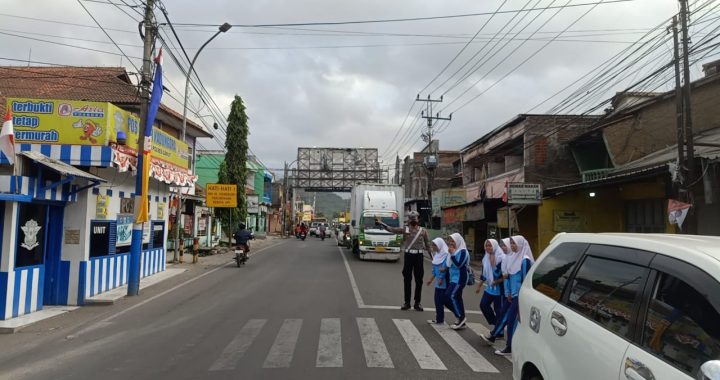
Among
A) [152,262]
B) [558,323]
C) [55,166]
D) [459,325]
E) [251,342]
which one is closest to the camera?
[558,323]

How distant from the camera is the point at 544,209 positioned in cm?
1966

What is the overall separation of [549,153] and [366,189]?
30.0ft

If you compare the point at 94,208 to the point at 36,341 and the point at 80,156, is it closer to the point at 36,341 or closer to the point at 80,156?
the point at 80,156

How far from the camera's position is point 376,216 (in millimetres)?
24797

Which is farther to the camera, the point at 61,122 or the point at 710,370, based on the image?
the point at 61,122

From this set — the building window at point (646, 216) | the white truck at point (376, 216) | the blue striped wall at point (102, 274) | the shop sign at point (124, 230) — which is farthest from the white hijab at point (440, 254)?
the white truck at point (376, 216)

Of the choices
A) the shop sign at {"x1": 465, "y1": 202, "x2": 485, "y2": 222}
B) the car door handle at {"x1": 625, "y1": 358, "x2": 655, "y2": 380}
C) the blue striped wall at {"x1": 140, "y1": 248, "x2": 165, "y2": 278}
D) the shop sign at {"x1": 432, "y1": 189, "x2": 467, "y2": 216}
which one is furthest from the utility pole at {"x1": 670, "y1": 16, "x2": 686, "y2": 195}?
the shop sign at {"x1": 432, "y1": 189, "x2": 467, "y2": 216}

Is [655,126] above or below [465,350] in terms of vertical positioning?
above

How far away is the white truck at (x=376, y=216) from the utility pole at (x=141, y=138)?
11388 millimetres

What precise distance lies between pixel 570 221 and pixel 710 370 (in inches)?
715

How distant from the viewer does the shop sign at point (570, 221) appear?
62.5 feet

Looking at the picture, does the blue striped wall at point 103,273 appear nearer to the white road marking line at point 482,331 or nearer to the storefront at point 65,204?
the storefront at point 65,204

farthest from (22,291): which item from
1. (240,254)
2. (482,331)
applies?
(240,254)

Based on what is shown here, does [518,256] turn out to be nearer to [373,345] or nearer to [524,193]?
[373,345]
